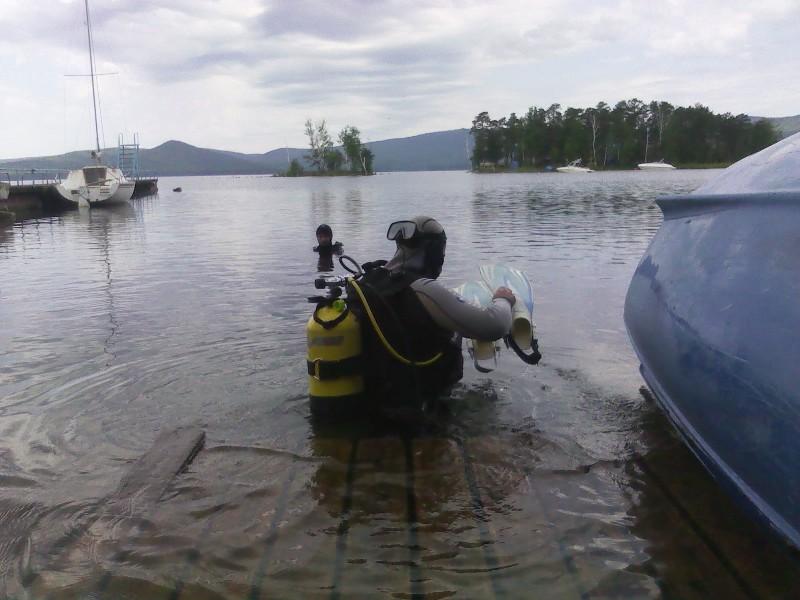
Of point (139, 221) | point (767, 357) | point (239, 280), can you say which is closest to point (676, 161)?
point (139, 221)

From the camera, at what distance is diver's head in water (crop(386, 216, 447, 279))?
16.3 feet

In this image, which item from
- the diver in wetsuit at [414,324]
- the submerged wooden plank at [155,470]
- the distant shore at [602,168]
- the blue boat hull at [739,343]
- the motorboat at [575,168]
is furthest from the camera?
the motorboat at [575,168]

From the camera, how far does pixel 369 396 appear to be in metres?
4.86

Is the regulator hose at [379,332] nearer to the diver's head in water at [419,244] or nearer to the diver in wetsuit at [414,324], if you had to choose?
the diver in wetsuit at [414,324]

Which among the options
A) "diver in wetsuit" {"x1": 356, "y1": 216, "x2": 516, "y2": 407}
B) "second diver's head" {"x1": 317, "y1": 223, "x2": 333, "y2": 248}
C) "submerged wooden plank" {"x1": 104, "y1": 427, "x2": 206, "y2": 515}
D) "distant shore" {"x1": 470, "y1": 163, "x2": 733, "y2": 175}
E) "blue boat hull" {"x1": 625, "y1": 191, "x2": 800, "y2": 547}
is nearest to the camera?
"blue boat hull" {"x1": 625, "y1": 191, "x2": 800, "y2": 547}

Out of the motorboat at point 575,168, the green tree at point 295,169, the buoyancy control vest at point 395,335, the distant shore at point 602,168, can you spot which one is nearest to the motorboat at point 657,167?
the distant shore at point 602,168

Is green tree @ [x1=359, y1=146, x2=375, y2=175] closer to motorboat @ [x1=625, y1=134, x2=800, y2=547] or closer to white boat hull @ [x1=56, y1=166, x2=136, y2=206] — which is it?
white boat hull @ [x1=56, y1=166, x2=136, y2=206]

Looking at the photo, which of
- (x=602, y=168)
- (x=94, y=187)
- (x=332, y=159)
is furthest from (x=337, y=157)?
(x=94, y=187)

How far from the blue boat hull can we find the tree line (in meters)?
115

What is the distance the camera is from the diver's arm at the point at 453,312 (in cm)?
451

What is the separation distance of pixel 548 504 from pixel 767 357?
5.39 ft

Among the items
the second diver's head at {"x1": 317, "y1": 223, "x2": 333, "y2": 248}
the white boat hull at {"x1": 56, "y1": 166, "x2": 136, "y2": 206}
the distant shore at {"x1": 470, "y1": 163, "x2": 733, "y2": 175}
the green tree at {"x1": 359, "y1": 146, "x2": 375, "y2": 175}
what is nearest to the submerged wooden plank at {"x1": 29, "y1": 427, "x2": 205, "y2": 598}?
the second diver's head at {"x1": 317, "y1": 223, "x2": 333, "y2": 248}

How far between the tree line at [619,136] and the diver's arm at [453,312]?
114853mm

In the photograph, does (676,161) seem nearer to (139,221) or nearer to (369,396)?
(139,221)
